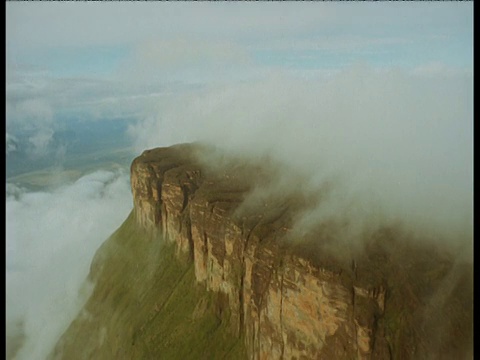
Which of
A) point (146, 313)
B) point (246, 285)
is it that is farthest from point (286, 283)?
point (146, 313)

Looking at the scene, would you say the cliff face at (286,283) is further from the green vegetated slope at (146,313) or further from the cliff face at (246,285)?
the green vegetated slope at (146,313)

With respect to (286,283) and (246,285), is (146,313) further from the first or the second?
(286,283)

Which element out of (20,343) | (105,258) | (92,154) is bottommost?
(20,343)

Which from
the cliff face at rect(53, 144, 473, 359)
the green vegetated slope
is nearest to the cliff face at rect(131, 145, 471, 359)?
the cliff face at rect(53, 144, 473, 359)

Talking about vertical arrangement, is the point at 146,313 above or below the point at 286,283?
below

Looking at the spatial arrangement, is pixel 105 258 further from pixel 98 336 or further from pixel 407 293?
pixel 407 293

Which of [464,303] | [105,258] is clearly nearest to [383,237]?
[464,303]
